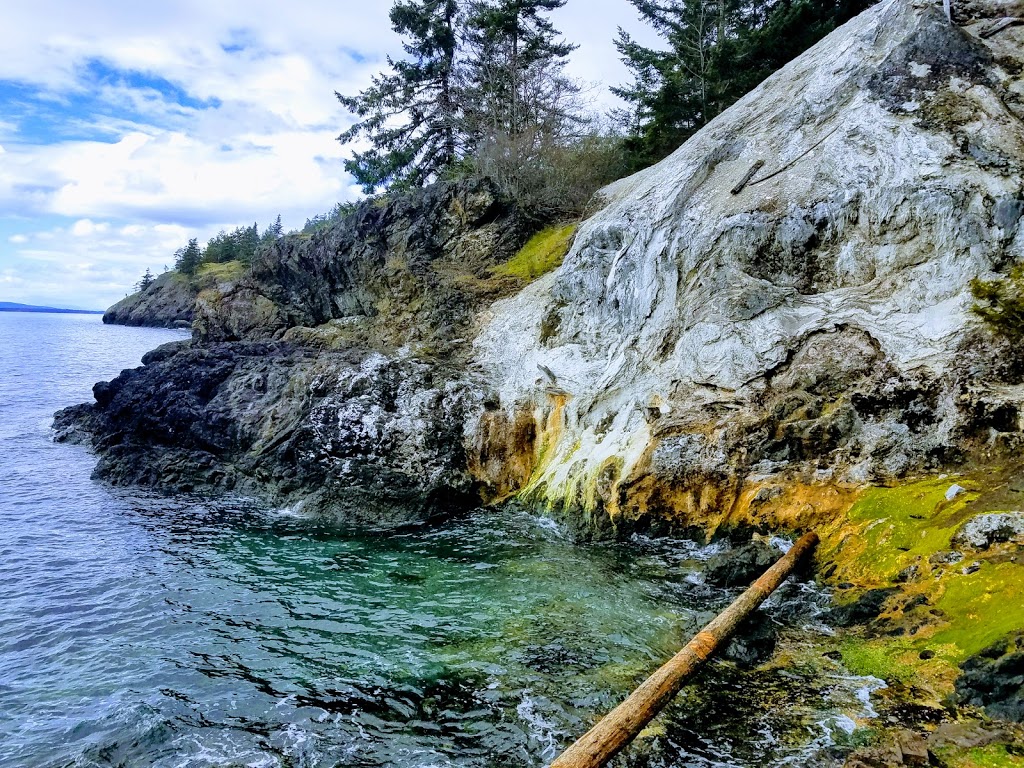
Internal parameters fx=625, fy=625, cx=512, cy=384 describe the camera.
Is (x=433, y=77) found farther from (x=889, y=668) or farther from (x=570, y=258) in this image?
(x=889, y=668)

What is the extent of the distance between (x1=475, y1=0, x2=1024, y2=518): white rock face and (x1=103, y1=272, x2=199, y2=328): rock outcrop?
80.4 m

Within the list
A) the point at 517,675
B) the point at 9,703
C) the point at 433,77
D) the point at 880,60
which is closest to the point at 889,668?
the point at 517,675

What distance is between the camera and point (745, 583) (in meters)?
9.69

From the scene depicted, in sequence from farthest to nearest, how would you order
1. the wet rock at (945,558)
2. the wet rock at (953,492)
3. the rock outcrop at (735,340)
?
1. the rock outcrop at (735,340)
2. the wet rock at (953,492)
3. the wet rock at (945,558)

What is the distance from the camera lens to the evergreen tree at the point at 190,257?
91.6 m

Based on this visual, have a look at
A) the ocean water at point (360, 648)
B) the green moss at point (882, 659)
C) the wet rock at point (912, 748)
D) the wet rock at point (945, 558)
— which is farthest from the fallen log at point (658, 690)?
the wet rock at point (912, 748)

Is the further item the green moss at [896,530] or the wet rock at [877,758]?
the green moss at [896,530]

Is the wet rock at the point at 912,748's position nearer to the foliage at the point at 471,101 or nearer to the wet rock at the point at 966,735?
the wet rock at the point at 966,735

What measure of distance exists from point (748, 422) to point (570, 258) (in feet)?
28.3

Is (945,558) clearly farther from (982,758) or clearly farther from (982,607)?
(982,758)

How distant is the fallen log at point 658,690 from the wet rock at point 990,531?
2.26 metres

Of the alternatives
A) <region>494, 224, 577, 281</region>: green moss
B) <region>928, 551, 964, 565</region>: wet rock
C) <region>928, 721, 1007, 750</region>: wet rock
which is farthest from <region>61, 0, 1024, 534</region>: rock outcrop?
<region>928, 721, 1007, 750</region>: wet rock

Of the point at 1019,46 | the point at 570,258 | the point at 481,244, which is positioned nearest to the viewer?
the point at 1019,46

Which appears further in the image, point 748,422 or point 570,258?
point 570,258
